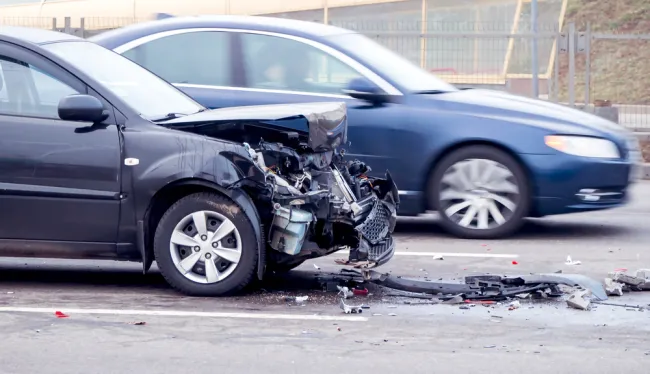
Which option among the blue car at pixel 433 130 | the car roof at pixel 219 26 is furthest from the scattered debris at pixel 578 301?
the car roof at pixel 219 26

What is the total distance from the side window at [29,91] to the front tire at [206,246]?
39.8 inches

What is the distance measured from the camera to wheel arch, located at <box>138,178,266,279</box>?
6828mm

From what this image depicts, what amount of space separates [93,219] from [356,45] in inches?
144

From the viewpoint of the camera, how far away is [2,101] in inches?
283

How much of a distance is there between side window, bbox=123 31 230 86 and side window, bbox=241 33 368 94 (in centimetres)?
22

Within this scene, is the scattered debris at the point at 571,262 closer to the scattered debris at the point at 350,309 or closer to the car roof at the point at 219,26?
the scattered debris at the point at 350,309

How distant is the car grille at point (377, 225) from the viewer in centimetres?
709

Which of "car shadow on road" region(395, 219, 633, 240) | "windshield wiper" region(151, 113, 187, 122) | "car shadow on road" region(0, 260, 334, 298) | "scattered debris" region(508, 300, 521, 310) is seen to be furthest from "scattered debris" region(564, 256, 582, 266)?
"windshield wiper" region(151, 113, 187, 122)

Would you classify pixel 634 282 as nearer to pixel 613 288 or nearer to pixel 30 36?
pixel 613 288

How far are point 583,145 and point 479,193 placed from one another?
3.00 ft

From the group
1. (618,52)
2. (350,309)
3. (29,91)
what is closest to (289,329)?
(350,309)

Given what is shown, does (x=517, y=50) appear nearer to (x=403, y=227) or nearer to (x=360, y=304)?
(x=403, y=227)

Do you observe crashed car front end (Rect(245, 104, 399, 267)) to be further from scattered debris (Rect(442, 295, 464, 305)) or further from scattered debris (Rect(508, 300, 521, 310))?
scattered debris (Rect(508, 300, 521, 310))

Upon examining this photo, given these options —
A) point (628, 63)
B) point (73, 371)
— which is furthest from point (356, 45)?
point (628, 63)
